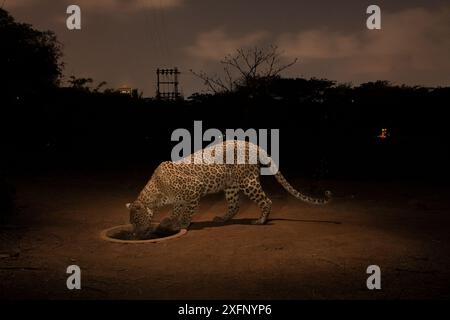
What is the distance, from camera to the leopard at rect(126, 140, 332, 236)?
7.14 m

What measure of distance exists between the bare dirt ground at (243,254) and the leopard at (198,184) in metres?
0.36

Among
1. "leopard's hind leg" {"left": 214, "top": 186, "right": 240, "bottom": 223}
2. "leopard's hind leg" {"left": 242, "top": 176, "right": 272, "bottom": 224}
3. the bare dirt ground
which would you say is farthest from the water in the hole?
"leopard's hind leg" {"left": 242, "top": 176, "right": 272, "bottom": 224}

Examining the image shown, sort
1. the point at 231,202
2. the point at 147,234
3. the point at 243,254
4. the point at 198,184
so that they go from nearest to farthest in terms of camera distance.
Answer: the point at 243,254, the point at 147,234, the point at 198,184, the point at 231,202

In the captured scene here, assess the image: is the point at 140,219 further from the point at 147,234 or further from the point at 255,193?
the point at 255,193

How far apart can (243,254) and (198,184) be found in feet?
6.21

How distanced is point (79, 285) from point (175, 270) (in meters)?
1.08

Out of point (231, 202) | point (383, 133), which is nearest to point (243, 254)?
point (231, 202)

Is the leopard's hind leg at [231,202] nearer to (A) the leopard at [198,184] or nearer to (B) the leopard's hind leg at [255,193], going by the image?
(A) the leopard at [198,184]

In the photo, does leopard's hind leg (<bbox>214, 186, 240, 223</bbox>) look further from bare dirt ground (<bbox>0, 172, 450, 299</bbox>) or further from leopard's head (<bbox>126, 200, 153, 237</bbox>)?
leopard's head (<bbox>126, 200, 153, 237</bbox>)

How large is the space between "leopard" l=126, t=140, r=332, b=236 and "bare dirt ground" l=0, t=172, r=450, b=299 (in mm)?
357

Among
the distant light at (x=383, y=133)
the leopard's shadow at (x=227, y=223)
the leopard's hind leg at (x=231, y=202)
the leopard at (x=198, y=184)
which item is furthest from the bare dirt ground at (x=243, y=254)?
the distant light at (x=383, y=133)

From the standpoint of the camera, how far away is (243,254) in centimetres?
584

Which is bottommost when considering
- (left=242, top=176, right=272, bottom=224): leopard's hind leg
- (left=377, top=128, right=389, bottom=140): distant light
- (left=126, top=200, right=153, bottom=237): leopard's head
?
(left=126, top=200, right=153, bottom=237): leopard's head

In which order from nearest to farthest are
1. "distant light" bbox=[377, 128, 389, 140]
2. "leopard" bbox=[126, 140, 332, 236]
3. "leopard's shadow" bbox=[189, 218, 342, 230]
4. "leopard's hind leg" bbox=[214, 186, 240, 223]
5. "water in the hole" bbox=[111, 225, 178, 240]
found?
"water in the hole" bbox=[111, 225, 178, 240]
"leopard" bbox=[126, 140, 332, 236]
"leopard's shadow" bbox=[189, 218, 342, 230]
"leopard's hind leg" bbox=[214, 186, 240, 223]
"distant light" bbox=[377, 128, 389, 140]
